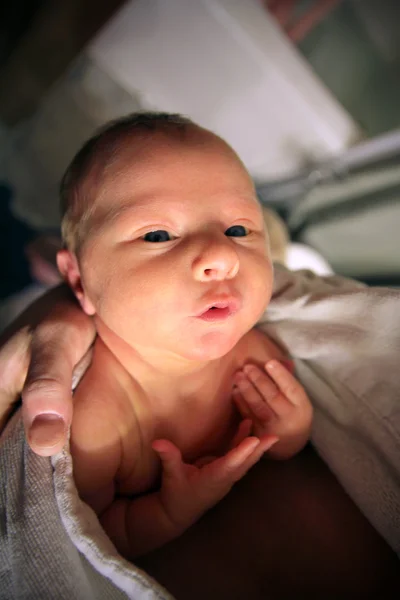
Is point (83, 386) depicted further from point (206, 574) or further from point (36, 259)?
point (36, 259)

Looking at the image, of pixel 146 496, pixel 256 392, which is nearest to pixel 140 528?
pixel 146 496

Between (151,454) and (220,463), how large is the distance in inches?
5.9

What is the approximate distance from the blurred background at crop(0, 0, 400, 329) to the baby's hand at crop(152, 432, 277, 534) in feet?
2.22

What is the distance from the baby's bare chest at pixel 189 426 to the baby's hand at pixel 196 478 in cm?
7

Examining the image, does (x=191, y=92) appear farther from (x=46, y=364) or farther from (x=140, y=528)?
(x=140, y=528)

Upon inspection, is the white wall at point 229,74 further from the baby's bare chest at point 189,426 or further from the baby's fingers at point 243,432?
the baby's fingers at point 243,432

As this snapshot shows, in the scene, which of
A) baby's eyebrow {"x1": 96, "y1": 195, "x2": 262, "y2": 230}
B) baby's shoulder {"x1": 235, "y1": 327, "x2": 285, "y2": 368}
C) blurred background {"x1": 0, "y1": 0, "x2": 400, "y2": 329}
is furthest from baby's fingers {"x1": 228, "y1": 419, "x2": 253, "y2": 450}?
blurred background {"x1": 0, "y1": 0, "x2": 400, "y2": 329}

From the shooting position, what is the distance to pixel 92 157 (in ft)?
2.07

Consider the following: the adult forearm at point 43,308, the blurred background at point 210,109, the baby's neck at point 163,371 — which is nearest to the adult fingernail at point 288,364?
the baby's neck at point 163,371

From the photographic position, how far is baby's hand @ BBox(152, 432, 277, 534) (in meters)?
0.56

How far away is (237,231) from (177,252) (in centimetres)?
12

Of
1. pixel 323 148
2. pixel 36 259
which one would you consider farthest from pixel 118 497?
pixel 323 148

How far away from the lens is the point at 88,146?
0.67m

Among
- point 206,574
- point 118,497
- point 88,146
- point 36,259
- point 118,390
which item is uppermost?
point 88,146
